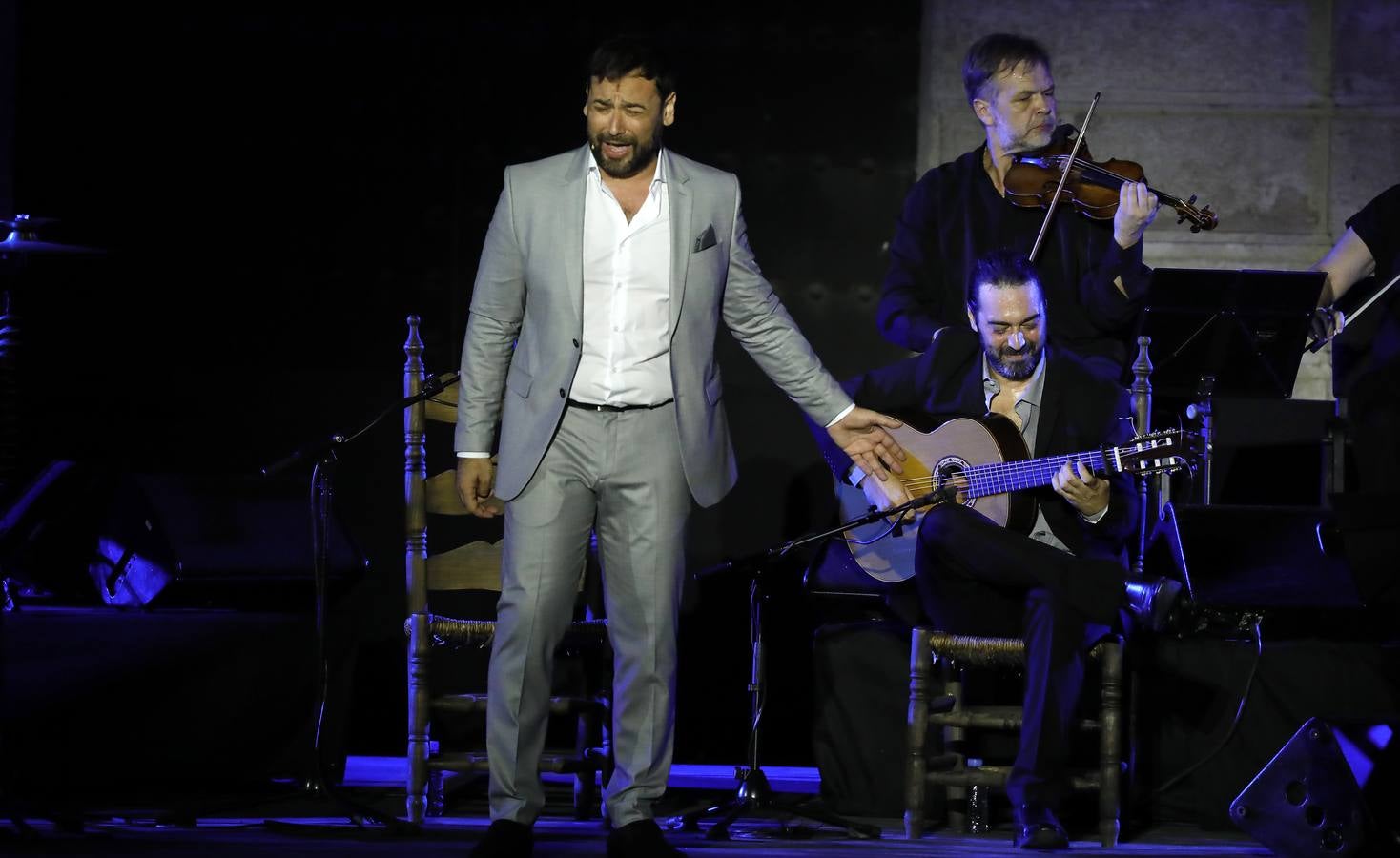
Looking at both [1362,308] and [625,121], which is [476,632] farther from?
[1362,308]

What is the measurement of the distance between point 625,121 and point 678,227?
22 centimetres

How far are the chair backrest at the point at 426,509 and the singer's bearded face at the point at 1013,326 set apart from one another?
1338 millimetres

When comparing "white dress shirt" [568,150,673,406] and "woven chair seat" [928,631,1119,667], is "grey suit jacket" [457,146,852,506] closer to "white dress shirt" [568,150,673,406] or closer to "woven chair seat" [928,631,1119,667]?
"white dress shirt" [568,150,673,406]

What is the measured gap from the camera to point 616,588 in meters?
3.05

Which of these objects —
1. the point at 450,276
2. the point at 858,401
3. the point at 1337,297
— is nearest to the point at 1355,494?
the point at 1337,297

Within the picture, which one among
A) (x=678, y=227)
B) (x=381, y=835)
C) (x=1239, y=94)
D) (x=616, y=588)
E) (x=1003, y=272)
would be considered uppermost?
(x=1239, y=94)

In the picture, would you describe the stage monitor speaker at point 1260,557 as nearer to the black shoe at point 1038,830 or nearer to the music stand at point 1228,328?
the music stand at point 1228,328

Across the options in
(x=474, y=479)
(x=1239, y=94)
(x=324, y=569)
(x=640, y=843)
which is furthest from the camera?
(x=1239, y=94)

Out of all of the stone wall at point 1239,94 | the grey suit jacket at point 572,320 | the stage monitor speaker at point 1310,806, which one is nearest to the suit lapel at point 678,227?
the grey suit jacket at point 572,320

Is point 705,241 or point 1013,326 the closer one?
point 705,241

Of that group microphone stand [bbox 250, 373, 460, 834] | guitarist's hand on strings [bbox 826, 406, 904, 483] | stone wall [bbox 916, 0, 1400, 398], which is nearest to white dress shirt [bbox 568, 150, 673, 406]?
guitarist's hand on strings [bbox 826, 406, 904, 483]

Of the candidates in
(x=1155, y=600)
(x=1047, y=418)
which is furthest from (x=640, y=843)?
(x=1047, y=418)

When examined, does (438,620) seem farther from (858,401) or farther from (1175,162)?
(1175,162)

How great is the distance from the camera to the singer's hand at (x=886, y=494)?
377 centimetres
